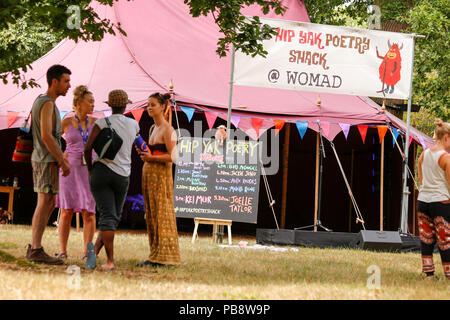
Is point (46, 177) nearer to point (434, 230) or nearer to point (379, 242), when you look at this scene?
point (434, 230)

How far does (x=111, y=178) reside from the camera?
534cm

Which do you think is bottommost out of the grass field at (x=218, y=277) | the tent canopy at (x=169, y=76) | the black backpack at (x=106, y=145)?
the grass field at (x=218, y=277)

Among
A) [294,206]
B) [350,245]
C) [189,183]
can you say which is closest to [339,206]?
[294,206]

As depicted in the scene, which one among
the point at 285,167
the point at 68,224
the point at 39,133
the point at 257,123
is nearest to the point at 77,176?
the point at 68,224

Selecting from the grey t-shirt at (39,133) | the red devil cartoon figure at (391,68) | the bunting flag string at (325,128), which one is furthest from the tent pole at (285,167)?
the grey t-shirt at (39,133)

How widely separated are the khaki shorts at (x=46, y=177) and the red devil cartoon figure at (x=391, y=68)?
5706mm

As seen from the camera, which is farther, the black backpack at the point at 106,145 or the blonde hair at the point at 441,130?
the blonde hair at the point at 441,130

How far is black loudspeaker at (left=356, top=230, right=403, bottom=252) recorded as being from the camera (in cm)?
902

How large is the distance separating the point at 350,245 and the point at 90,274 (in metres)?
5.12

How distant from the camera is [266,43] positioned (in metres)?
9.40

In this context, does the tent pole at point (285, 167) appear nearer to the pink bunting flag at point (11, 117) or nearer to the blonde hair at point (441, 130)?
the pink bunting flag at point (11, 117)

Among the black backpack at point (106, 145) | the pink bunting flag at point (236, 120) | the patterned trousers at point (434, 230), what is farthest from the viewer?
the pink bunting flag at point (236, 120)

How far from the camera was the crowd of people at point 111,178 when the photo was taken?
5371mm
